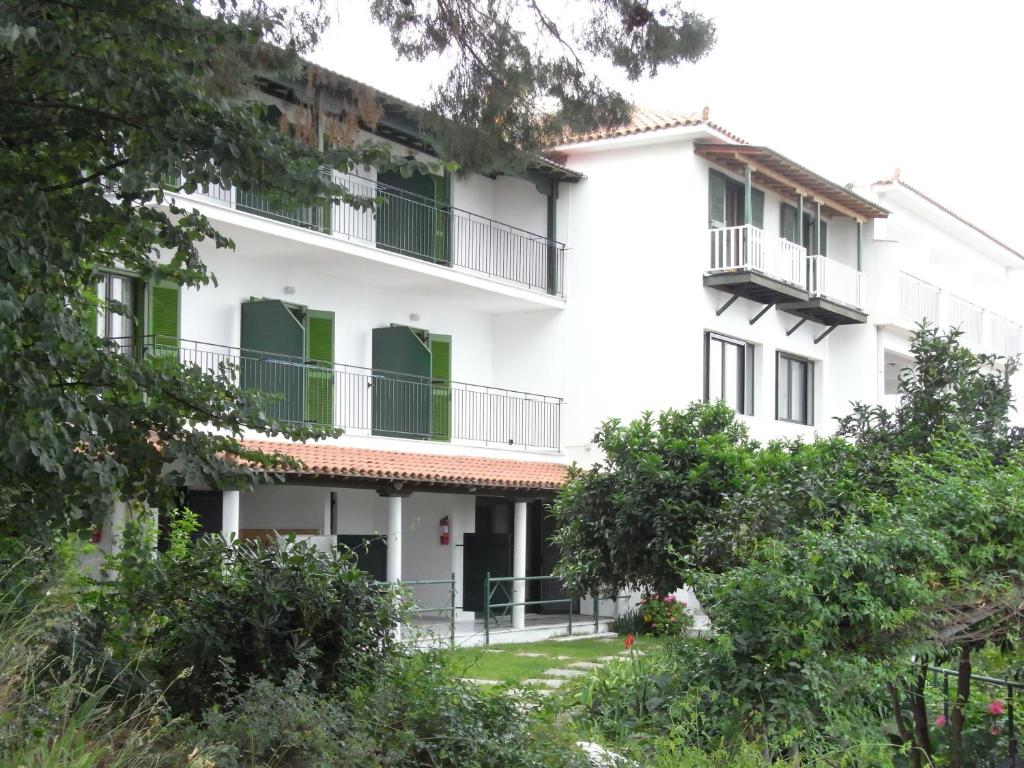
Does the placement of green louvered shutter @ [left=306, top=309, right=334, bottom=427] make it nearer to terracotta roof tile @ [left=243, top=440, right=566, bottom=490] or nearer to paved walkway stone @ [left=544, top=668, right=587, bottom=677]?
terracotta roof tile @ [left=243, top=440, right=566, bottom=490]

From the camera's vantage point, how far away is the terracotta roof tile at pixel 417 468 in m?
18.6

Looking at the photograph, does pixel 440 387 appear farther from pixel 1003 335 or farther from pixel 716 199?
pixel 1003 335

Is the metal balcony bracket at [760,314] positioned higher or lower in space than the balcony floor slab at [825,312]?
lower

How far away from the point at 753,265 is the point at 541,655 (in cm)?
958

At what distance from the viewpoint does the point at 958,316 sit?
3234cm

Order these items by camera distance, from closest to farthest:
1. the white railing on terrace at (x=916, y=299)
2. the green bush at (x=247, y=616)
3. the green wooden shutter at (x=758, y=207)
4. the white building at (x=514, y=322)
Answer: the green bush at (x=247, y=616), the white building at (x=514, y=322), the green wooden shutter at (x=758, y=207), the white railing on terrace at (x=916, y=299)

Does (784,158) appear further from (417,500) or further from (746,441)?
(746,441)

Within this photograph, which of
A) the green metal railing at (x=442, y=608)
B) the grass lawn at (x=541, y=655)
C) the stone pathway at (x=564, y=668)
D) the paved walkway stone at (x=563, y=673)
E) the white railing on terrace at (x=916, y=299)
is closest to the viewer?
the green metal railing at (x=442, y=608)

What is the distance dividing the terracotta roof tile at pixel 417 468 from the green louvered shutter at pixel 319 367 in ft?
1.78

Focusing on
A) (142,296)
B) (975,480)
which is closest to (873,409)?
(975,480)

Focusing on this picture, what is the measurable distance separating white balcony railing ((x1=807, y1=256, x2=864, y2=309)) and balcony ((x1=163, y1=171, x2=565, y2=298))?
18.4 feet

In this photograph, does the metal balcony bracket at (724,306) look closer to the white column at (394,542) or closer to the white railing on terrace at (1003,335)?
the white column at (394,542)

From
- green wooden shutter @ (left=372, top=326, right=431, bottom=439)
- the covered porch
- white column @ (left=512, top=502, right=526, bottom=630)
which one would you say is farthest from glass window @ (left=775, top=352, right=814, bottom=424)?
green wooden shutter @ (left=372, top=326, right=431, bottom=439)

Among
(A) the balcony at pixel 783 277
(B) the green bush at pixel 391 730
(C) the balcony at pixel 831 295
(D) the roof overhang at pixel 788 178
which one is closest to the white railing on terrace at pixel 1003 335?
(C) the balcony at pixel 831 295
